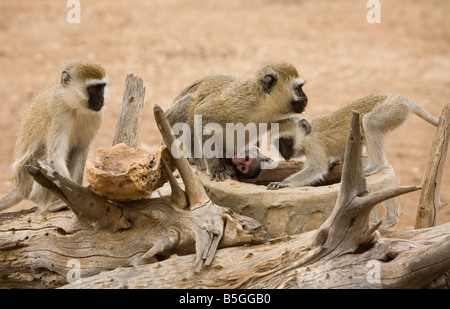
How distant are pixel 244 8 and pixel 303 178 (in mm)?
12776

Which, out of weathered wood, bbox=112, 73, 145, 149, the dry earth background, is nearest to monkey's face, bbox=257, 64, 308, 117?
weathered wood, bbox=112, 73, 145, 149

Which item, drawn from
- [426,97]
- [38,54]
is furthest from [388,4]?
[38,54]

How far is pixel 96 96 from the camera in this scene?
5.65 m

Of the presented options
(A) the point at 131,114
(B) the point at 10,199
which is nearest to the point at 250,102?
(A) the point at 131,114

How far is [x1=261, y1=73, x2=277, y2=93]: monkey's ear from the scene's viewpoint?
5805mm

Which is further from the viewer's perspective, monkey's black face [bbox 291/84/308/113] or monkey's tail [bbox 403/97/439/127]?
monkey's tail [bbox 403/97/439/127]

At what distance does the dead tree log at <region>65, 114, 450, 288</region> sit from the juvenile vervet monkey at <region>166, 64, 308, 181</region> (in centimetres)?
139

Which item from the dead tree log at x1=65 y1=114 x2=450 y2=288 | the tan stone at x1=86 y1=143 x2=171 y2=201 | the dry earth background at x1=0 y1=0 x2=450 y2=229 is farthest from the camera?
the dry earth background at x1=0 y1=0 x2=450 y2=229

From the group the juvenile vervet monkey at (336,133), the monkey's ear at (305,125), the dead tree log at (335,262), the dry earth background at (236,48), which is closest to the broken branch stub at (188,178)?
the dead tree log at (335,262)

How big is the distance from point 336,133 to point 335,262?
6.76ft

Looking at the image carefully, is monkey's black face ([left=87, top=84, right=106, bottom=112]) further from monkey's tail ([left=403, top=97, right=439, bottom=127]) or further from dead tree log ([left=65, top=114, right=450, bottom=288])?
monkey's tail ([left=403, top=97, right=439, bottom=127])

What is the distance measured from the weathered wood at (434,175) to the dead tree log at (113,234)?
1618 millimetres

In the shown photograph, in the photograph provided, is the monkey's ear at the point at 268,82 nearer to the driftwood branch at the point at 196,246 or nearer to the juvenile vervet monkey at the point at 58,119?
the driftwood branch at the point at 196,246
